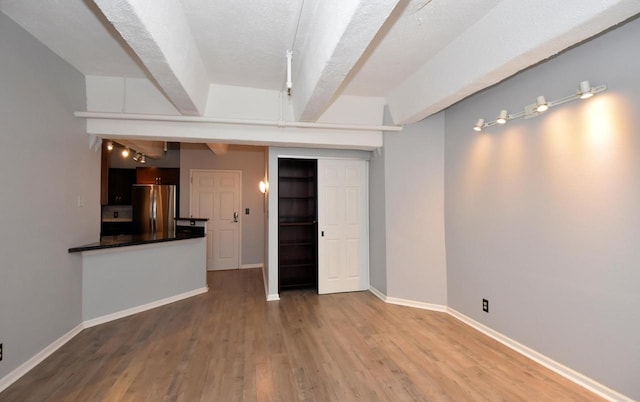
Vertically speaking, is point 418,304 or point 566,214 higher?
point 566,214

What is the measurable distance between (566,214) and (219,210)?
5.56m

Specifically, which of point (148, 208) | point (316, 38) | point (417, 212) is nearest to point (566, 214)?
point (417, 212)

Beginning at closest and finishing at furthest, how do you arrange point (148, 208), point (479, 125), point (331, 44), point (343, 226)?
point (331, 44)
point (479, 125)
point (343, 226)
point (148, 208)

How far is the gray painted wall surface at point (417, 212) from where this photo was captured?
12.0 ft

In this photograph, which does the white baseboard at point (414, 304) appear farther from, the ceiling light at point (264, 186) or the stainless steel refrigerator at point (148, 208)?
the stainless steel refrigerator at point (148, 208)

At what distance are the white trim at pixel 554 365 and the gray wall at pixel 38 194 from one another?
420 centimetres

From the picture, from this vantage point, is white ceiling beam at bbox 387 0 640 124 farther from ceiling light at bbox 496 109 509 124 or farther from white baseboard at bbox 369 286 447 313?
white baseboard at bbox 369 286 447 313

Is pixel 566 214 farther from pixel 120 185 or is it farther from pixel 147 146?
pixel 120 185

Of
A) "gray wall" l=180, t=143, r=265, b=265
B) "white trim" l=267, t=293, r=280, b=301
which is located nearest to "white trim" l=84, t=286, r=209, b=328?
"white trim" l=267, t=293, r=280, b=301

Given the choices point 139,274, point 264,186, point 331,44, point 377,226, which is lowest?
point 139,274

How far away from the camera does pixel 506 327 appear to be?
274cm

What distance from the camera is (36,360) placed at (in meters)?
2.37

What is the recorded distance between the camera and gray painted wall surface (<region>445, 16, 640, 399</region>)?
1875mm

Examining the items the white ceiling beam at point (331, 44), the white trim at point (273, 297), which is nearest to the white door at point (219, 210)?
the white trim at point (273, 297)
